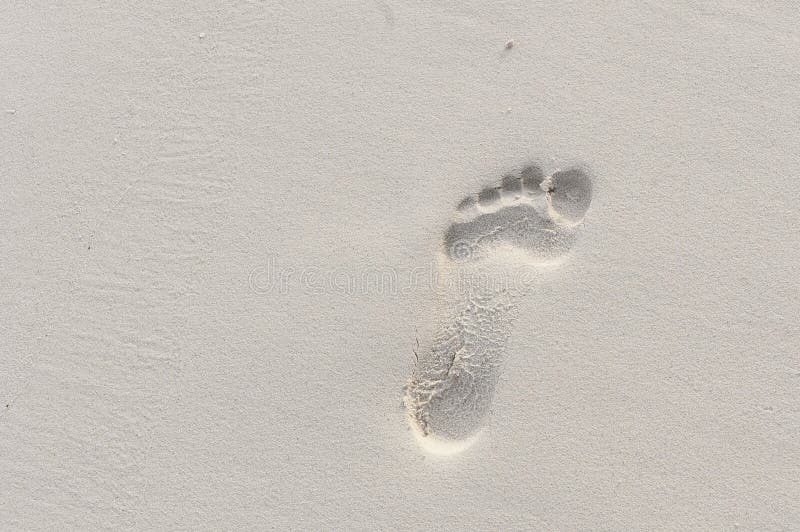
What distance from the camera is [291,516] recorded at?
3.16m

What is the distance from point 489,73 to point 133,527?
3.61 metres

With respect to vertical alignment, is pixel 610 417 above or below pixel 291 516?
above

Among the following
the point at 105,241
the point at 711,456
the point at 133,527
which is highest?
the point at 105,241

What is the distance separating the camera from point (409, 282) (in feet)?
10.4

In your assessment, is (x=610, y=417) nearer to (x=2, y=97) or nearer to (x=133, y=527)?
(x=133, y=527)

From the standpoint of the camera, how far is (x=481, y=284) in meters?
3.12

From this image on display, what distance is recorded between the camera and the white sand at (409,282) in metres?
3.15

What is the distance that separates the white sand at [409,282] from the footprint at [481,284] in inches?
4.3

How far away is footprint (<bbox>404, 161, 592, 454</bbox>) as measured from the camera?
10.1 ft

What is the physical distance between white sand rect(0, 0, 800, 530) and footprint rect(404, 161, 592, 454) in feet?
0.36

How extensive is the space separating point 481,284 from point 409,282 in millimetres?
443

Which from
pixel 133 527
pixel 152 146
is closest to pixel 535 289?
pixel 152 146

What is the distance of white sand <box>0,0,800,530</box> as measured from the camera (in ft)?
10.3

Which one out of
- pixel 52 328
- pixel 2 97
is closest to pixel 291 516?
pixel 52 328
